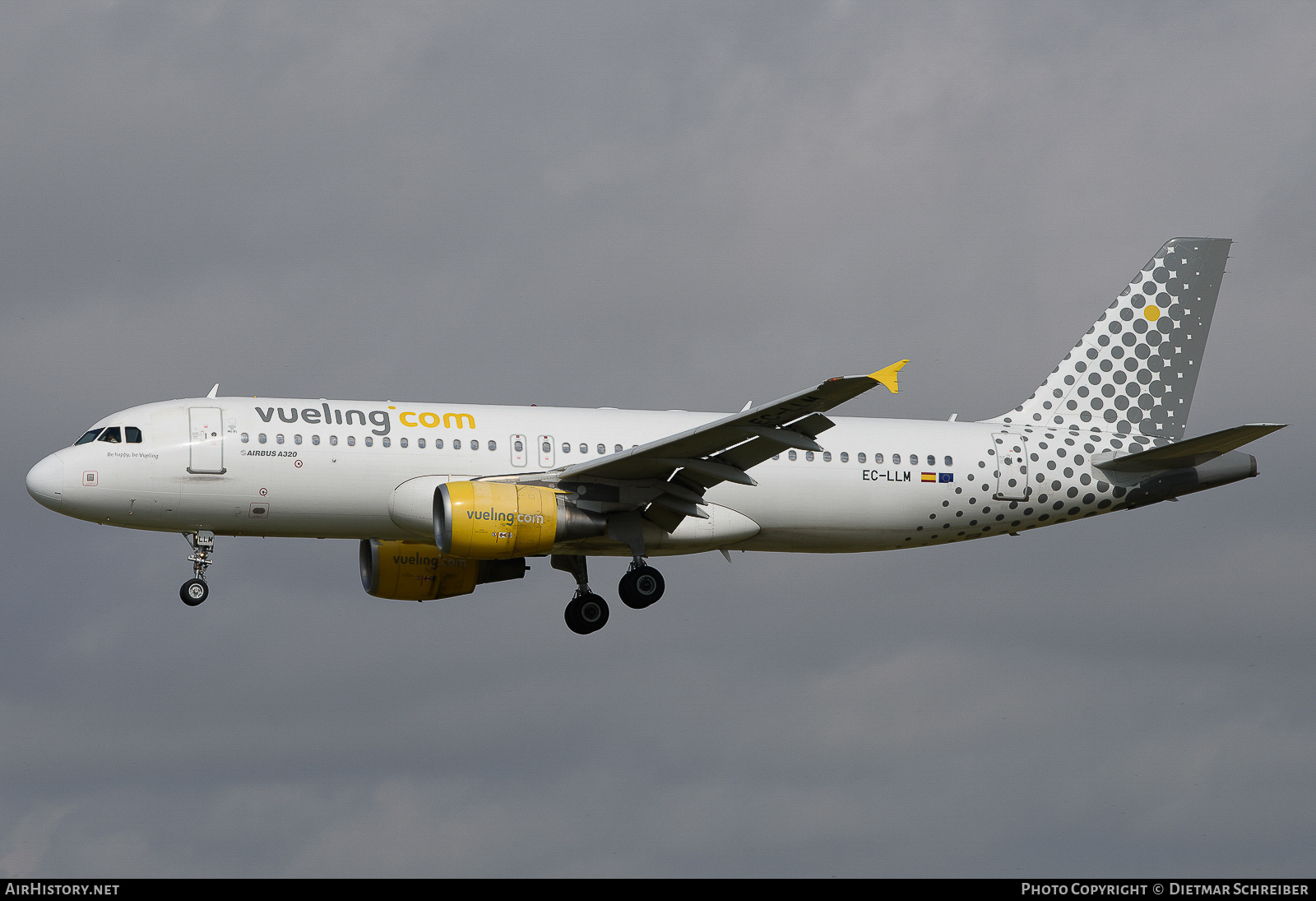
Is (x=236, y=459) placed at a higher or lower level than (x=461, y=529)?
higher

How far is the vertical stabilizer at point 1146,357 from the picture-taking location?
41406 millimetres

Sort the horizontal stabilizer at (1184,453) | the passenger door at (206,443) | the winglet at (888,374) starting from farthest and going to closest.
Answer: the horizontal stabilizer at (1184,453) < the passenger door at (206,443) < the winglet at (888,374)

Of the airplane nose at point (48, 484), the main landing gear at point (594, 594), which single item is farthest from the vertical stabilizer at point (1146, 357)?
the airplane nose at point (48, 484)

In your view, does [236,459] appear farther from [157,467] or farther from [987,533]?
[987,533]

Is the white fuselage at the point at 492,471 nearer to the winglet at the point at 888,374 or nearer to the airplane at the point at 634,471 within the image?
the airplane at the point at 634,471

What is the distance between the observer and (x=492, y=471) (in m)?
36.0

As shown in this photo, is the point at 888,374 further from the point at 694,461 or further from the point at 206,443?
the point at 206,443

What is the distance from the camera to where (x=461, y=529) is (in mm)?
33969

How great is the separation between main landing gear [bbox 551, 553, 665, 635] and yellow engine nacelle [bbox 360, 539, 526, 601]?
126 centimetres

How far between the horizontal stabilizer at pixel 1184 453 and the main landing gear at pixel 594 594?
35.4 feet
